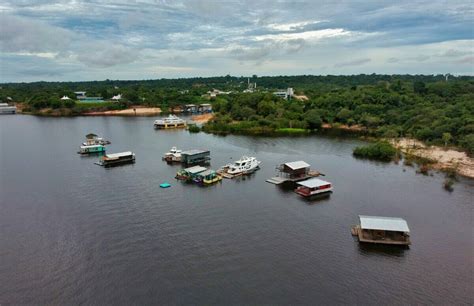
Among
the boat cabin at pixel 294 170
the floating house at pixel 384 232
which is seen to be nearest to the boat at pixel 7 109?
the boat cabin at pixel 294 170

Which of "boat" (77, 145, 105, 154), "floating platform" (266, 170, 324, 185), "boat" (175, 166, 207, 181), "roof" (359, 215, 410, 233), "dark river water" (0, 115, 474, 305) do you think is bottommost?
"dark river water" (0, 115, 474, 305)

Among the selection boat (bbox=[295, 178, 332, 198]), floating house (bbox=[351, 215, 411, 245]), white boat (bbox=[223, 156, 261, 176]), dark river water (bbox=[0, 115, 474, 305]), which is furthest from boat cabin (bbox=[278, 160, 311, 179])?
floating house (bbox=[351, 215, 411, 245])

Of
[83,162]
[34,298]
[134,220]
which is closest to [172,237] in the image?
[134,220]

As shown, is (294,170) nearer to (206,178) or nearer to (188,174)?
(206,178)

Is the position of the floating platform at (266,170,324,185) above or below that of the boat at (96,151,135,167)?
below

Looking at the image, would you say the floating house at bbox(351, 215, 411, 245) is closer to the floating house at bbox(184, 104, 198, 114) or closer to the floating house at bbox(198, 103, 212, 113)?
the floating house at bbox(198, 103, 212, 113)

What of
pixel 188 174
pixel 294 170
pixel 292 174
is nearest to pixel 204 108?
pixel 188 174
